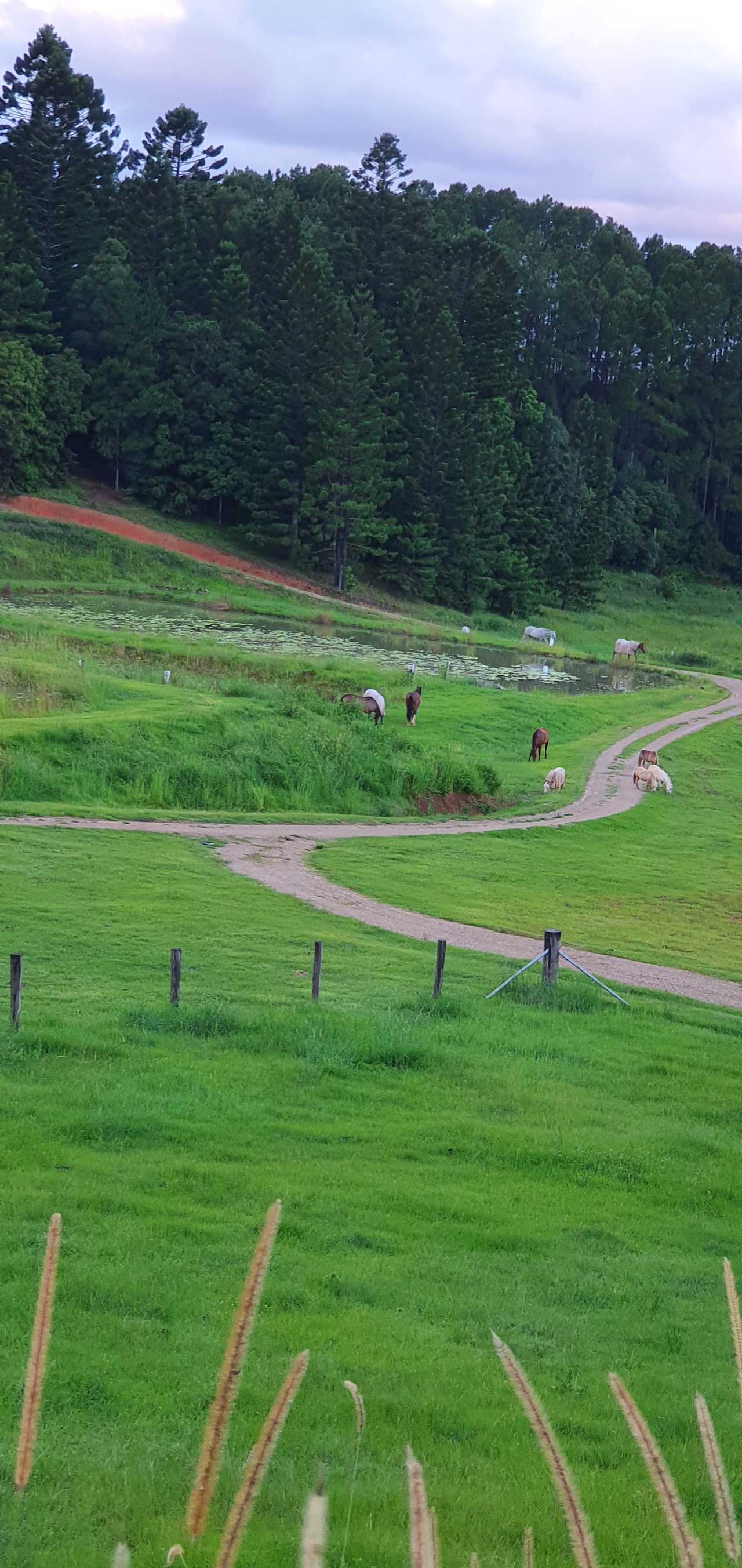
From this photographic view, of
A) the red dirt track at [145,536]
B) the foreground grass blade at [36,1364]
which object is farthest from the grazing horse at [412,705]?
the foreground grass blade at [36,1364]

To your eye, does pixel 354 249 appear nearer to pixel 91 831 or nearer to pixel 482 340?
pixel 482 340

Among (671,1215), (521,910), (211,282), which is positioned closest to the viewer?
(671,1215)

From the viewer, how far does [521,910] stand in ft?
65.9

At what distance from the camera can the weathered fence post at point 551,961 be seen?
14.2 metres

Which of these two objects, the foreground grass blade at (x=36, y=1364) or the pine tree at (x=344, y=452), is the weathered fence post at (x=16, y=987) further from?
the pine tree at (x=344, y=452)

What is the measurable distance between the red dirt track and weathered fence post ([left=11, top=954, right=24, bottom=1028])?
55.3m

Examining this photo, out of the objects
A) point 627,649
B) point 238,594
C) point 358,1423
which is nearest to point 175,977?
point 358,1423

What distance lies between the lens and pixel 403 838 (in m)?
24.7

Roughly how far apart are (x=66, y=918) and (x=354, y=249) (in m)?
71.8

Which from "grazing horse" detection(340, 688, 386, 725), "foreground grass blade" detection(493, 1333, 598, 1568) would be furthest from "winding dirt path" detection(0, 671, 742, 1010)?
"foreground grass blade" detection(493, 1333, 598, 1568)

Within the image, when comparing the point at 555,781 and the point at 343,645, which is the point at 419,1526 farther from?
the point at 343,645

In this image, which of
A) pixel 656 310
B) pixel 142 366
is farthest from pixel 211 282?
pixel 656 310

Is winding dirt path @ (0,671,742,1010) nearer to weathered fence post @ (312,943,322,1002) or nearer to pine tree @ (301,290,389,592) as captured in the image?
weathered fence post @ (312,943,322,1002)

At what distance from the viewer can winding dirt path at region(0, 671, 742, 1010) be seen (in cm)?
1664
